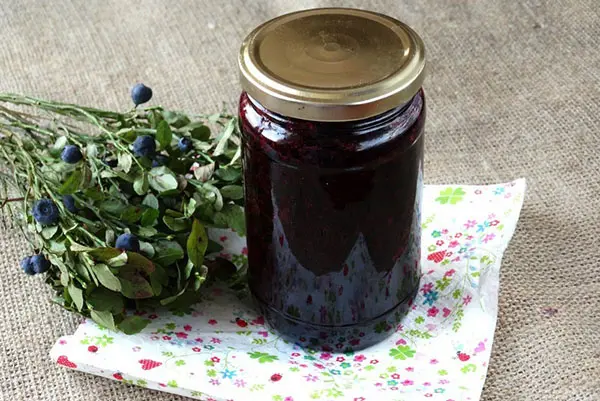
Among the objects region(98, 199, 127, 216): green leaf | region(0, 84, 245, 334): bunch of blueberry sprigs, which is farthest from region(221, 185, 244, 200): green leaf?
region(98, 199, 127, 216): green leaf

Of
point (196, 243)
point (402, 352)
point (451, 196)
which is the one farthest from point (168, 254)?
point (451, 196)

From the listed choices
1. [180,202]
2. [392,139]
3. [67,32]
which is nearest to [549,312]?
[392,139]

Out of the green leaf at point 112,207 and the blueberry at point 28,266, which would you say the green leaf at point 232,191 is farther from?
the blueberry at point 28,266

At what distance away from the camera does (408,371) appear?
91 centimetres

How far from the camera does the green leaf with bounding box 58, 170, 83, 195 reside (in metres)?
0.93

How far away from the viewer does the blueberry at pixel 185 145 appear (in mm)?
1014

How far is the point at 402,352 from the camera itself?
0.94 meters

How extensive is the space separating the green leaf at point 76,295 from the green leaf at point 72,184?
95 millimetres

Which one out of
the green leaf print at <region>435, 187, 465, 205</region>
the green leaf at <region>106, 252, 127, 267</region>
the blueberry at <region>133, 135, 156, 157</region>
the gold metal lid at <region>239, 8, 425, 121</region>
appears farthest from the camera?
the green leaf print at <region>435, 187, 465, 205</region>

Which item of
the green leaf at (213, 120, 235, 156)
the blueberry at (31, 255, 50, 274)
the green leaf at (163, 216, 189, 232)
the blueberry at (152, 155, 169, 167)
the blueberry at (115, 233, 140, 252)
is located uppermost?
the green leaf at (213, 120, 235, 156)

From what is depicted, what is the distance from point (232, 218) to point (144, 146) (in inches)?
4.7

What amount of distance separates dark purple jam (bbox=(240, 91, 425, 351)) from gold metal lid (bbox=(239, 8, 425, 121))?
29 mm

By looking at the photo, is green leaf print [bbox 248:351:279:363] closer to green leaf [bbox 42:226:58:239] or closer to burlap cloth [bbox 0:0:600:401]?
burlap cloth [bbox 0:0:600:401]

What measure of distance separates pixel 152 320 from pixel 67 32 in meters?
0.65
